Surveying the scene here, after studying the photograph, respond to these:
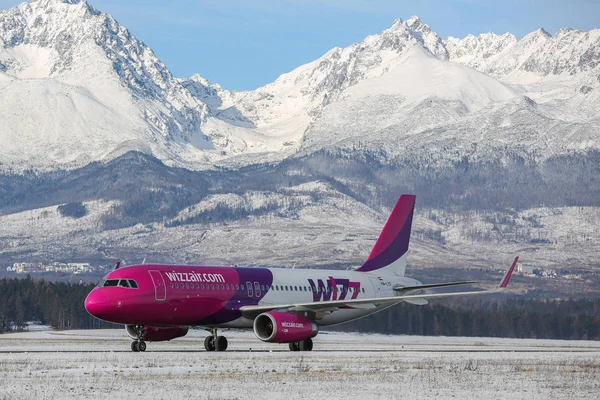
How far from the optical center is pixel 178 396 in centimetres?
4662

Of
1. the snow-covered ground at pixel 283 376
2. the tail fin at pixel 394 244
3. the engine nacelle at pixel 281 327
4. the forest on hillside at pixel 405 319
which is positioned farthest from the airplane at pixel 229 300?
the forest on hillside at pixel 405 319

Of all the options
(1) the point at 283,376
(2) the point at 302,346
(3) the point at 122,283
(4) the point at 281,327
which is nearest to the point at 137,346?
(3) the point at 122,283

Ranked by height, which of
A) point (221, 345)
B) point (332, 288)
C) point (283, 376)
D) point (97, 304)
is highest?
point (332, 288)

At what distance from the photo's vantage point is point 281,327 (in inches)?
2992

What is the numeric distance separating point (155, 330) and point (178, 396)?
31.0 meters

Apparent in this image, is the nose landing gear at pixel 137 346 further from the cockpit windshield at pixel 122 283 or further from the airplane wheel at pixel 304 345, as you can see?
the airplane wheel at pixel 304 345

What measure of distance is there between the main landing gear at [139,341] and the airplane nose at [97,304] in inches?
146

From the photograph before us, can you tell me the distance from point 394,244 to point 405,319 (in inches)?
2988

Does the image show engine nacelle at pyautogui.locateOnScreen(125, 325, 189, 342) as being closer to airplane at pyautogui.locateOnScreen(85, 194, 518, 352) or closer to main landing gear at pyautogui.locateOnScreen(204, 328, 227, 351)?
airplane at pyautogui.locateOnScreen(85, 194, 518, 352)

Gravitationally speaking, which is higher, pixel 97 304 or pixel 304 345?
pixel 97 304

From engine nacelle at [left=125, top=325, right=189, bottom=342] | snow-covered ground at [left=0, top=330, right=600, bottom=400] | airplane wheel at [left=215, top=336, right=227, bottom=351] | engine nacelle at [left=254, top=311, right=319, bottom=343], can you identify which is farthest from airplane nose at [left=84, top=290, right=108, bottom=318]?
engine nacelle at [left=254, top=311, right=319, bottom=343]

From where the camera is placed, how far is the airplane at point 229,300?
73.1 metres

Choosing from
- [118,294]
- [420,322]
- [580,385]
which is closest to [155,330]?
[118,294]

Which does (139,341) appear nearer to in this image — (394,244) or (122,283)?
(122,283)
